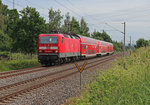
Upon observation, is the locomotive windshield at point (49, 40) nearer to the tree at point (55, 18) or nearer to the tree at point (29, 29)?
the tree at point (29, 29)

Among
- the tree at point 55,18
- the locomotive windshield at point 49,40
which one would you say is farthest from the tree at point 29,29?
the tree at point 55,18

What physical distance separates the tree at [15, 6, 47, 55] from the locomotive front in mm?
7623

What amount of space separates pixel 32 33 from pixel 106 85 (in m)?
20.2

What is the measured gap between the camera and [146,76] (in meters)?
5.69

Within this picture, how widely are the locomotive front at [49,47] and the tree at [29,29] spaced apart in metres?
7.62

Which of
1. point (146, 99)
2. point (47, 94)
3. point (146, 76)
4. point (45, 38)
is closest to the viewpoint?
point (146, 99)

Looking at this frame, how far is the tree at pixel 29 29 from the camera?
25530 millimetres

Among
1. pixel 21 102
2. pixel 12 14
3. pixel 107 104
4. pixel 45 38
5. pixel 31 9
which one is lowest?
pixel 21 102

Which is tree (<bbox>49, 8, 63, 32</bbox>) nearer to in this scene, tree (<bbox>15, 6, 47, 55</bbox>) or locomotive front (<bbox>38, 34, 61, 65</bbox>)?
tree (<bbox>15, 6, 47, 55</bbox>)

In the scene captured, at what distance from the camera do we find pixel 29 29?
26188mm

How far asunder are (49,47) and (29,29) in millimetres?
9546

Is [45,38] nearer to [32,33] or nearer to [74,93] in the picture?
[32,33]

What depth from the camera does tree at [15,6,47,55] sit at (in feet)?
83.8

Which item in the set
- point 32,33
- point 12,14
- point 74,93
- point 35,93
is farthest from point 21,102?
point 12,14
